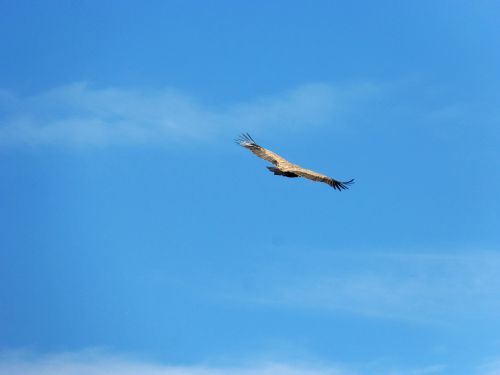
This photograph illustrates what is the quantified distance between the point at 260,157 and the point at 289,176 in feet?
23.9

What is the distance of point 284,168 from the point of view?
11025cm

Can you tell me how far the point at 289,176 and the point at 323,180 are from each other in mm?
3894

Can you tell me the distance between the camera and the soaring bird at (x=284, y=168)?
105 metres

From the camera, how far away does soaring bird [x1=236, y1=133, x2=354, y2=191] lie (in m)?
105

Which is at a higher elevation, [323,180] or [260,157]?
[260,157]

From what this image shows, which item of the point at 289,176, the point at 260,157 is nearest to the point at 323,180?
the point at 289,176

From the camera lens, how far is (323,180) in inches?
4205

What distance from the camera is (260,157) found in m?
116

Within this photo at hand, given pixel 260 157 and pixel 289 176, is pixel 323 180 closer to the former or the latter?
pixel 289 176

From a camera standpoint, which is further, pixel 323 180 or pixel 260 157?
pixel 260 157

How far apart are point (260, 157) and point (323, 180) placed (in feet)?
35.9
